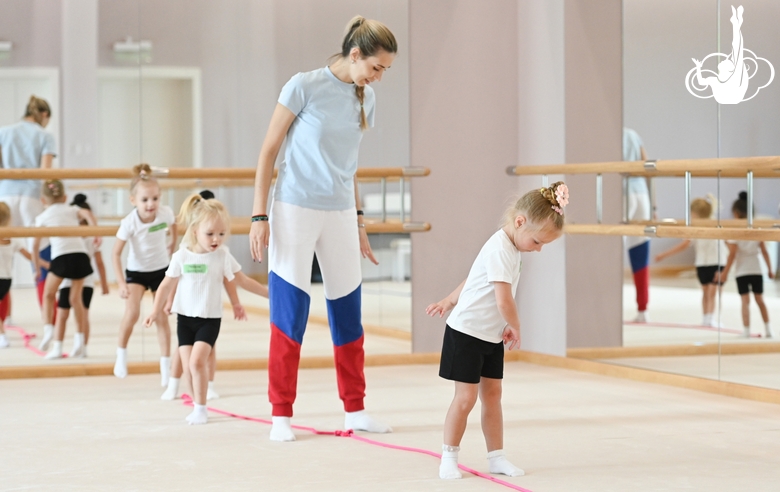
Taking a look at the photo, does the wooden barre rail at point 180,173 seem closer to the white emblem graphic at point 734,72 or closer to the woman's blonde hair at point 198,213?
the woman's blonde hair at point 198,213

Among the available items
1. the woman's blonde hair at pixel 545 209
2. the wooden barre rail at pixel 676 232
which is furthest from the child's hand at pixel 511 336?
the wooden barre rail at pixel 676 232

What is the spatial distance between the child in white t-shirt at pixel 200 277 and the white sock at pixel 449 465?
47.3 inches

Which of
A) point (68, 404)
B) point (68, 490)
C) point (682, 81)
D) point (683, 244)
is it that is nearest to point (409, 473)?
point (68, 490)

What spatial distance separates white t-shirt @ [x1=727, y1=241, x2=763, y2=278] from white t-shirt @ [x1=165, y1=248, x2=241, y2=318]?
2.05 meters

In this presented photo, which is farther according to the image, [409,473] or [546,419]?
[546,419]

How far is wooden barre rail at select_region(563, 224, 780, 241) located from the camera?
3.48 metres

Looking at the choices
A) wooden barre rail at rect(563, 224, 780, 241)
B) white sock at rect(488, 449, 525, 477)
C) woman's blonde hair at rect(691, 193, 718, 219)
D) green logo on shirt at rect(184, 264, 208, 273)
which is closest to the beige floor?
white sock at rect(488, 449, 525, 477)

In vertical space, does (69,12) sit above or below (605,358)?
above

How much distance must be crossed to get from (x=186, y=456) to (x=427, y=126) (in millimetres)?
2395

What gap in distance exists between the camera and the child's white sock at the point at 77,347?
179 inches

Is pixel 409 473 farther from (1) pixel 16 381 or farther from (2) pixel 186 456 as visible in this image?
(1) pixel 16 381

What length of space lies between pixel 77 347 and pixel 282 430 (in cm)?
190

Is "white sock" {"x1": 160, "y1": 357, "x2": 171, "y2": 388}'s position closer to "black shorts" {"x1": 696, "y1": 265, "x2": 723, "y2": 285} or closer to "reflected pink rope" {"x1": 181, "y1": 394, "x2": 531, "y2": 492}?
"reflected pink rope" {"x1": 181, "y1": 394, "x2": 531, "y2": 492}

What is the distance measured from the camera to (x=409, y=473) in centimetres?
260
